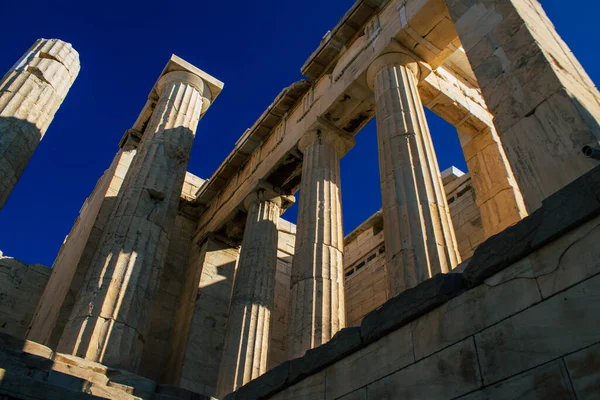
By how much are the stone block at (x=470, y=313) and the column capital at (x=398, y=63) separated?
10.3m

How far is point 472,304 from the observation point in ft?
19.3

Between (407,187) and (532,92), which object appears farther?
(407,187)

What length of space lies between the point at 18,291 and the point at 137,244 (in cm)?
1025

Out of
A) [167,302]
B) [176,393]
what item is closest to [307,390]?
[176,393]

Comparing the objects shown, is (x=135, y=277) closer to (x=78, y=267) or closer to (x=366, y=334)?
(x=78, y=267)

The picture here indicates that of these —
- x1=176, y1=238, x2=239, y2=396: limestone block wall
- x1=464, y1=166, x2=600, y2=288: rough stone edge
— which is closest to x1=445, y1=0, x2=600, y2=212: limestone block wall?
x1=464, y1=166, x2=600, y2=288: rough stone edge

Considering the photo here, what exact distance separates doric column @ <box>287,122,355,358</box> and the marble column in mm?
3981

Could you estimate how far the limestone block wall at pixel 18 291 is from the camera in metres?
20.3

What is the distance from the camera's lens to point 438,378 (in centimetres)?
574

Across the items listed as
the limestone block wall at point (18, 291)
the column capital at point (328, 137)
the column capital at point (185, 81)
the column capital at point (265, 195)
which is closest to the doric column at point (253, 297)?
the column capital at point (265, 195)

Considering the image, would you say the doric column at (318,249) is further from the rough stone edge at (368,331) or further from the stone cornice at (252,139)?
the rough stone edge at (368,331)

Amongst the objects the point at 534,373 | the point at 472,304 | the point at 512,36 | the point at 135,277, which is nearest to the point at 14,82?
the point at 135,277

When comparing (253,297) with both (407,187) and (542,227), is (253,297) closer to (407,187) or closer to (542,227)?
(407,187)

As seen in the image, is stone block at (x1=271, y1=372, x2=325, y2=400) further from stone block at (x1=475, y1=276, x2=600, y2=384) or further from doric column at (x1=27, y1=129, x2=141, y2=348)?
doric column at (x1=27, y1=129, x2=141, y2=348)
